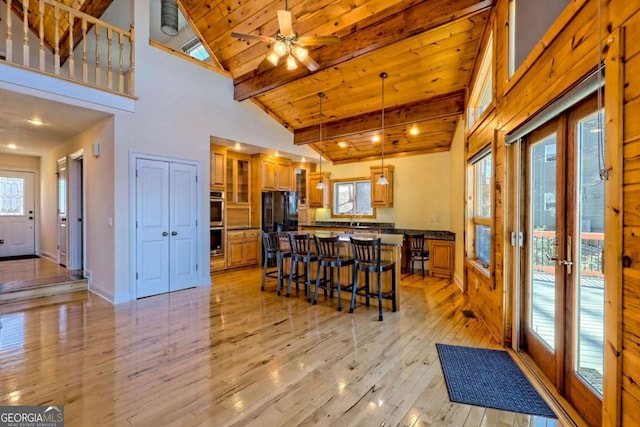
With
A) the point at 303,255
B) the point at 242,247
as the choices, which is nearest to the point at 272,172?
the point at 242,247

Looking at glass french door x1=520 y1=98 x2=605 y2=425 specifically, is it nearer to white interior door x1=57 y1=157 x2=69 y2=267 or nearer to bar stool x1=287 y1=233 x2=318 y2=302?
bar stool x1=287 y1=233 x2=318 y2=302

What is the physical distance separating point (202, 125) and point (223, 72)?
3.64ft

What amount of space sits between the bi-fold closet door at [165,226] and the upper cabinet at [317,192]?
11.6 feet

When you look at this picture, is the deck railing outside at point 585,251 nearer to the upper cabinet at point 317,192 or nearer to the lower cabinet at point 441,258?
the lower cabinet at point 441,258

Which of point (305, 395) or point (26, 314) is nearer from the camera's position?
point (305, 395)

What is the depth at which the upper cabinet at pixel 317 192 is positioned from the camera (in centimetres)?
798

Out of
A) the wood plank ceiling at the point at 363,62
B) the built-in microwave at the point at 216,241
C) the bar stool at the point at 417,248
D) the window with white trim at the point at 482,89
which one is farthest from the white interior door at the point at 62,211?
the window with white trim at the point at 482,89

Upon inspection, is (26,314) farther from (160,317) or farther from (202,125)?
(202,125)

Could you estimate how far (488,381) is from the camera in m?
Result: 2.29

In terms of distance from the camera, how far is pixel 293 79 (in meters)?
4.64

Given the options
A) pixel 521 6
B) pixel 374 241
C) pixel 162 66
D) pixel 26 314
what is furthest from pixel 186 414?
pixel 162 66

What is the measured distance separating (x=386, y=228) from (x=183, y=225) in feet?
14.0

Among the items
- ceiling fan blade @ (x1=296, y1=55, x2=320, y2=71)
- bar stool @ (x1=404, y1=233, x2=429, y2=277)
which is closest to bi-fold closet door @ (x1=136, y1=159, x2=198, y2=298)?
ceiling fan blade @ (x1=296, y1=55, x2=320, y2=71)

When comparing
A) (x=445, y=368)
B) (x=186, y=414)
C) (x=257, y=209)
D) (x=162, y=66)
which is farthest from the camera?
(x=257, y=209)
